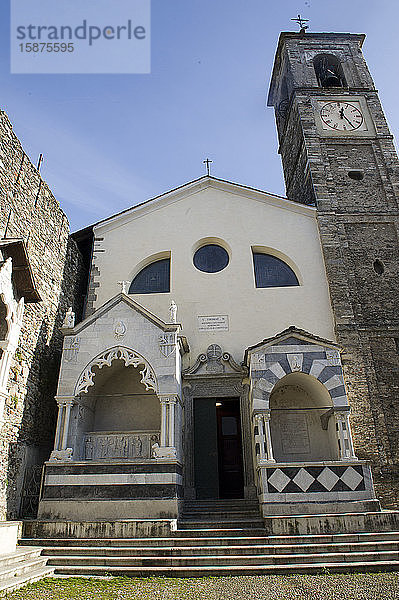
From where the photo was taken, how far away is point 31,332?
32.9 feet

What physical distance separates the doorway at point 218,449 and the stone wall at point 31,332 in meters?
3.73

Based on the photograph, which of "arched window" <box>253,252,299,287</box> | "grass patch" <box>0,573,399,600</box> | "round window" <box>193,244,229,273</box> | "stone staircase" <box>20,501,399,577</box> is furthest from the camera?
"round window" <box>193,244,229,273</box>

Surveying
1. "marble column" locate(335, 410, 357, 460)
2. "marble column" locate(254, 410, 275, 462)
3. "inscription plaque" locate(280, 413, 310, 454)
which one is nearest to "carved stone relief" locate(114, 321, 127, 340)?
"marble column" locate(254, 410, 275, 462)

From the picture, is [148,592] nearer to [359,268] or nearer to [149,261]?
[149,261]

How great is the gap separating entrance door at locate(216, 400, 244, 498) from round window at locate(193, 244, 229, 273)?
166 inches

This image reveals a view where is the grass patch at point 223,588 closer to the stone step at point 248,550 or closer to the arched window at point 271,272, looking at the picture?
the stone step at point 248,550

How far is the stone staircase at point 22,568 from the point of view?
543cm

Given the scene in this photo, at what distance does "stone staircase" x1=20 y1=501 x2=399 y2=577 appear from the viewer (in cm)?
626

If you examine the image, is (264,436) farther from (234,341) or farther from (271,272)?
(271,272)

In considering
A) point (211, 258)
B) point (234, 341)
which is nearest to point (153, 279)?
point (211, 258)

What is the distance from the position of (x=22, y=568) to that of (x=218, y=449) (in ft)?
19.4

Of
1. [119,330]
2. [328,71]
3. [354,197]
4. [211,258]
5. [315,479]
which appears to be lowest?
[315,479]

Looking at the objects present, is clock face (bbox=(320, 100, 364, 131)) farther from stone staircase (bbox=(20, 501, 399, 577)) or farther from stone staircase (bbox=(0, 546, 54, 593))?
stone staircase (bbox=(0, 546, 54, 593))

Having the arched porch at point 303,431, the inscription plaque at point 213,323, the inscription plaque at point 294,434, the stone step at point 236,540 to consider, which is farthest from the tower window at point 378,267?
the stone step at point 236,540
